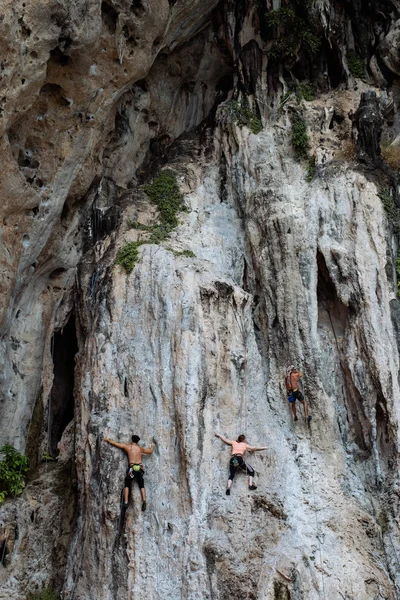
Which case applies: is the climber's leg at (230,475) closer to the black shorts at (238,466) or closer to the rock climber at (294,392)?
the black shorts at (238,466)

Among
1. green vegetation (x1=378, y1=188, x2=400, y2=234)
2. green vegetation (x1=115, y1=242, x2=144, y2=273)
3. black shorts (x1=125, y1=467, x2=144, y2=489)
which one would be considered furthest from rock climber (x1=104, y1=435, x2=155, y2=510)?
green vegetation (x1=378, y1=188, x2=400, y2=234)

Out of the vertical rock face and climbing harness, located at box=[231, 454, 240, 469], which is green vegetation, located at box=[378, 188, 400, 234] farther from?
climbing harness, located at box=[231, 454, 240, 469]

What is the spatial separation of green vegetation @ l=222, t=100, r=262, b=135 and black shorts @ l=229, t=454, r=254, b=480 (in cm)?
801

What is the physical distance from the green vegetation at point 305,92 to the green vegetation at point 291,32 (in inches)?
32.4

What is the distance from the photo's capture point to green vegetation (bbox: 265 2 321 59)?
15070mm

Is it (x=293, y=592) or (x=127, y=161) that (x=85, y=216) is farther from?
(x=293, y=592)

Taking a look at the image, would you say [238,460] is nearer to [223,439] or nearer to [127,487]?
[223,439]

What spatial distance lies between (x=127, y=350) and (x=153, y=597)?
4.21 m

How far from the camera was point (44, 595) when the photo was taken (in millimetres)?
10367

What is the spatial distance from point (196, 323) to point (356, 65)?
353 inches

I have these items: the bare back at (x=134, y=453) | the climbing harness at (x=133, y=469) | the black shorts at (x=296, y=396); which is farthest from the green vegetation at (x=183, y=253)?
the climbing harness at (x=133, y=469)

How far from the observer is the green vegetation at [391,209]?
12.3 metres

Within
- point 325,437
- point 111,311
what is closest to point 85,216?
point 111,311

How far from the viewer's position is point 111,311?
11.5m
